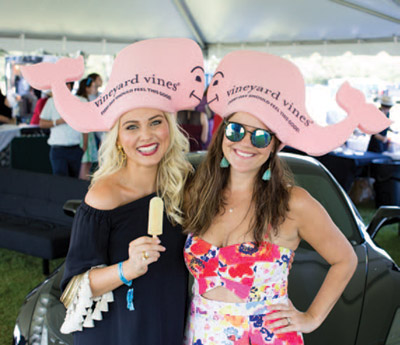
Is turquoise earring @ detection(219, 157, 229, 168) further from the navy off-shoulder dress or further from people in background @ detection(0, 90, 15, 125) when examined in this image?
people in background @ detection(0, 90, 15, 125)

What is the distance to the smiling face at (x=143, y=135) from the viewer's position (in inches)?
69.1

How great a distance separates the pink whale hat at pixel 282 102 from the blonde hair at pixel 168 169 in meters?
0.26

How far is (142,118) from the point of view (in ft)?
5.77

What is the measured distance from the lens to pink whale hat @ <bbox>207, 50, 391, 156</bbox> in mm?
1693

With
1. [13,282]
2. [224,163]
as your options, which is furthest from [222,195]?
[13,282]

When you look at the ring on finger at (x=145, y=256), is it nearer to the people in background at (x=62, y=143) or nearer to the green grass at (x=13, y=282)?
the green grass at (x=13, y=282)

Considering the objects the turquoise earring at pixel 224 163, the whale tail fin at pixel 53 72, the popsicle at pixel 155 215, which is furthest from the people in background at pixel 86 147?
the popsicle at pixel 155 215

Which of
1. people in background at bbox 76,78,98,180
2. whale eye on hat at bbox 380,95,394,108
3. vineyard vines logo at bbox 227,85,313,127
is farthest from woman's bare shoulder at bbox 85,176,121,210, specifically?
whale eye on hat at bbox 380,95,394,108

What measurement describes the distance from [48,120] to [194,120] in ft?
6.50

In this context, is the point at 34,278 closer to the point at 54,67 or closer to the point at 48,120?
the point at 48,120

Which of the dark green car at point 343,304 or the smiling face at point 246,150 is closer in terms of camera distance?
the smiling face at point 246,150

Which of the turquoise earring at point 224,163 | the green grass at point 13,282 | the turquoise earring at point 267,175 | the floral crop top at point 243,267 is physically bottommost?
the green grass at point 13,282

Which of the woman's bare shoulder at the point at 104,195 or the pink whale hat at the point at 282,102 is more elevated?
the pink whale hat at the point at 282,102

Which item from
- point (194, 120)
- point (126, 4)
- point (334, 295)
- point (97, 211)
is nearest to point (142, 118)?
point (97, 211)
